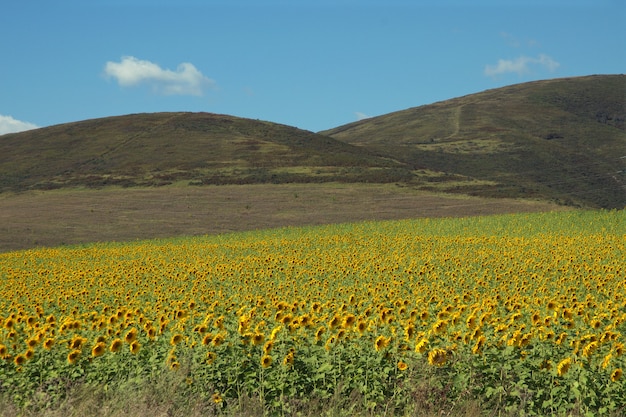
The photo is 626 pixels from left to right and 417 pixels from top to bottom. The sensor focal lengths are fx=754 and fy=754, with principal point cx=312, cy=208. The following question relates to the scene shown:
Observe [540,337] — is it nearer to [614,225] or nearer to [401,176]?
[614,225]

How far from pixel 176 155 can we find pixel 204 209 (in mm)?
47996

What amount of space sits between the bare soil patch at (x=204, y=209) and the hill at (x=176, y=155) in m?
8.45

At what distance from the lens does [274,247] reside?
27531 millimetres

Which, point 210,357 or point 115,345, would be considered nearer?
point 210,357

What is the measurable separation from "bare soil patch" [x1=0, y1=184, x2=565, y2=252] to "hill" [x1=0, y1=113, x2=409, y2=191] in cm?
845

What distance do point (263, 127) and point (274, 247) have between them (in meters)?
110

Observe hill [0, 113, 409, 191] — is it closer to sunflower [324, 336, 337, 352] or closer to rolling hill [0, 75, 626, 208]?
rolling hill [0, 75, 626, 208]

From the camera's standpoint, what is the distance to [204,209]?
60562mm

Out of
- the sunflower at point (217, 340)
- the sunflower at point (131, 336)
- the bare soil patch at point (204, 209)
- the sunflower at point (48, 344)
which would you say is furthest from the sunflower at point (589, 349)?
the bare soil patch at point (204, 209)

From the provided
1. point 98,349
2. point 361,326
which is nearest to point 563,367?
point 361,326

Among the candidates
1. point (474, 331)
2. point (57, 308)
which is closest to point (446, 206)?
point (57, 308)

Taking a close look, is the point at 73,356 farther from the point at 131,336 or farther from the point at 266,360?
the point at 266,360

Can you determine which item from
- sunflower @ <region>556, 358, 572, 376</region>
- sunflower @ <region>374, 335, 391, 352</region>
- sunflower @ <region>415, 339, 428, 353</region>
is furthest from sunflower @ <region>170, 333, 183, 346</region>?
sunflower @ <region>556, 358, 572, 376</region>

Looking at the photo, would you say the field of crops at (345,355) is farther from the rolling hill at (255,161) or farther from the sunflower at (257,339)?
the rolling hill at (255,161)
